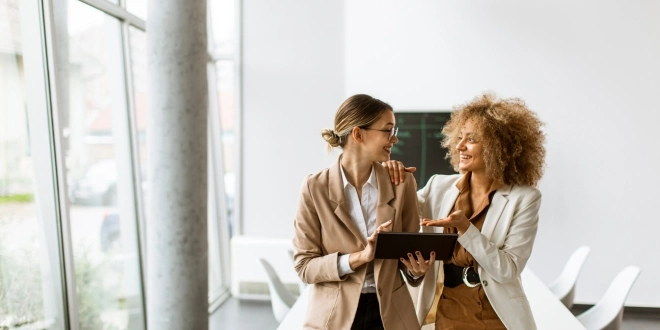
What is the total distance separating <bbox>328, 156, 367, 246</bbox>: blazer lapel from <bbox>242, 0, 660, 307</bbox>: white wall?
13.5 feet

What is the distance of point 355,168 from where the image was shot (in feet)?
6.88

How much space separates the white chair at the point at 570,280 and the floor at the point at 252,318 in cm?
130

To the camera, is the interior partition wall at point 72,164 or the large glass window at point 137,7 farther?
the large glass window at point 137,7

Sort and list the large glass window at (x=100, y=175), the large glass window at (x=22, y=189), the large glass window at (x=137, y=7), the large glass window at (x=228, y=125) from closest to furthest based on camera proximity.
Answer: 1. the large glass window at (x=22, y=189)
2. the large glass window at (x=100, y=175)
3. the large glass window at (x=137, y=7)
4. the large glass window at (x=228, y=125)

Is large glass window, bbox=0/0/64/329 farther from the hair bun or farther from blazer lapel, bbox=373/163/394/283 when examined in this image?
blazer lapel, bbox=373/163/394/283

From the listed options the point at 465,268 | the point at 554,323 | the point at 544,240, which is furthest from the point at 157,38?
the point at 544,240

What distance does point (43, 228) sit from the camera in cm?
369

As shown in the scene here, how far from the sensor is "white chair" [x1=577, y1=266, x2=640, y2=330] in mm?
3547

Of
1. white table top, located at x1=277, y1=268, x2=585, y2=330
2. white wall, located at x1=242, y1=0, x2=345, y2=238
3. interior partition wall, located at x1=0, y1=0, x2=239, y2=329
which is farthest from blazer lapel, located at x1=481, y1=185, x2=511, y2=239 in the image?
white wall, located at x1=242, y1=0, x2=345, y2=238

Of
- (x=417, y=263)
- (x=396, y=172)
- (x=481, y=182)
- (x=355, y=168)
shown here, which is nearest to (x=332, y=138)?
(x=355, y=168)

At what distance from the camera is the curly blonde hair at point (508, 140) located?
2.41 m

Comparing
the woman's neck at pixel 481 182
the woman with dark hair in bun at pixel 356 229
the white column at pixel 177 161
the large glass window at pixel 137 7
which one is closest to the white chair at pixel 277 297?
the white column at pixel 177 161

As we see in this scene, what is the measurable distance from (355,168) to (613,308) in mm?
2274

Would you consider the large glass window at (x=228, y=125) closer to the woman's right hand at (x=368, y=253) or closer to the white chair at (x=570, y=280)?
the white chair at (x=570, y=280)
